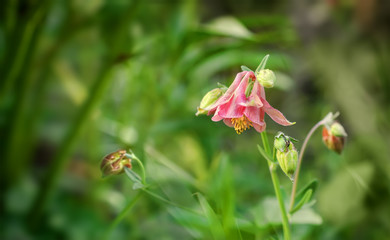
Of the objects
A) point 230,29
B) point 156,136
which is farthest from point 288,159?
point 156,136

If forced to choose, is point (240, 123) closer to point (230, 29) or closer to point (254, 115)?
point (254, 115)

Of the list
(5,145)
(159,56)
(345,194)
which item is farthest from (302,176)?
(5,145)

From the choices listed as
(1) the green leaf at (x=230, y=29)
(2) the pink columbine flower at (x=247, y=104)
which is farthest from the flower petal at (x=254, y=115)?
(1) the green leaf at (x=230, y=29)

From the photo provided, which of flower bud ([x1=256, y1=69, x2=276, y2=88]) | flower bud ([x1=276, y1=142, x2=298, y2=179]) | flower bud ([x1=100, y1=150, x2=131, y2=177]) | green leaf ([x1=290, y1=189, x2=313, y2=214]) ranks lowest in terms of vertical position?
green leaf ([x1=290, y1=189, x2=313, y2=214])

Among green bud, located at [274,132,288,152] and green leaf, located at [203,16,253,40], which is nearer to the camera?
green bud, located at [274,132,288,152]

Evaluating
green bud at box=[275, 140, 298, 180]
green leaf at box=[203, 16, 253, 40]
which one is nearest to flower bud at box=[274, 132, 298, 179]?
green bud at box=[275, 140, 298, 180]

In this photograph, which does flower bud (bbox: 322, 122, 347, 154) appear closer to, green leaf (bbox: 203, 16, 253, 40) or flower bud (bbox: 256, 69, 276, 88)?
flower bud (bbox: 256, 69, 276, 88)
